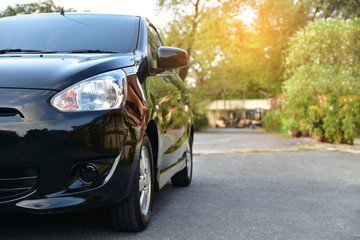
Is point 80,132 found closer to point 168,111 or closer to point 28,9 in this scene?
point 168,111

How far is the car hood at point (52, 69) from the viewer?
3.23m

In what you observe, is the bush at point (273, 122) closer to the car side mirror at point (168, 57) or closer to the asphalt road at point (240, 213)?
the asphalt road at point (240, 213)

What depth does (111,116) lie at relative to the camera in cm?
323

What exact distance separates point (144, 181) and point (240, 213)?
3.72ft

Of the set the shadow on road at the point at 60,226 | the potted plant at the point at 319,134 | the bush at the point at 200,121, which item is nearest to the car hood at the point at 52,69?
the shadow on road at the point at 60,226

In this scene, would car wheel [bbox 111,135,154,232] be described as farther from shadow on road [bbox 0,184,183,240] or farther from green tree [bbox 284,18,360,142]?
green tree [bbox 284,18,360,142]

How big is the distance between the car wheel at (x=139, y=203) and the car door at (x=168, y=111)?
1.07ft

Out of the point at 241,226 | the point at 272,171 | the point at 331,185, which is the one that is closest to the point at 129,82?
the point at 241,226

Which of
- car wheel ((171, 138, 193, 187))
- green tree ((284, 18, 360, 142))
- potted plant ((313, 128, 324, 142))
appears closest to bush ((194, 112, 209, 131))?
green tree ((284, 18, 360, 142))

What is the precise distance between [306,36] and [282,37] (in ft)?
39.1

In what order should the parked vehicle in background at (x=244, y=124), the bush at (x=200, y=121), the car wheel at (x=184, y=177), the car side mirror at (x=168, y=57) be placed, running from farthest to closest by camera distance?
the parked vehicle in background at (x=244, y=124) → the bush at (x=200, y=121) → the car wheel at (x=184, y=177) → the car side mirror at (x=168, y=57)

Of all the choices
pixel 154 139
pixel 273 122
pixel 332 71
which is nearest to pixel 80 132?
pixel 154 139

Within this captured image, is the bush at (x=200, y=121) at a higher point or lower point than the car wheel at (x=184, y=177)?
lower

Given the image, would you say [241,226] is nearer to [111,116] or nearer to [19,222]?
[111,116]
